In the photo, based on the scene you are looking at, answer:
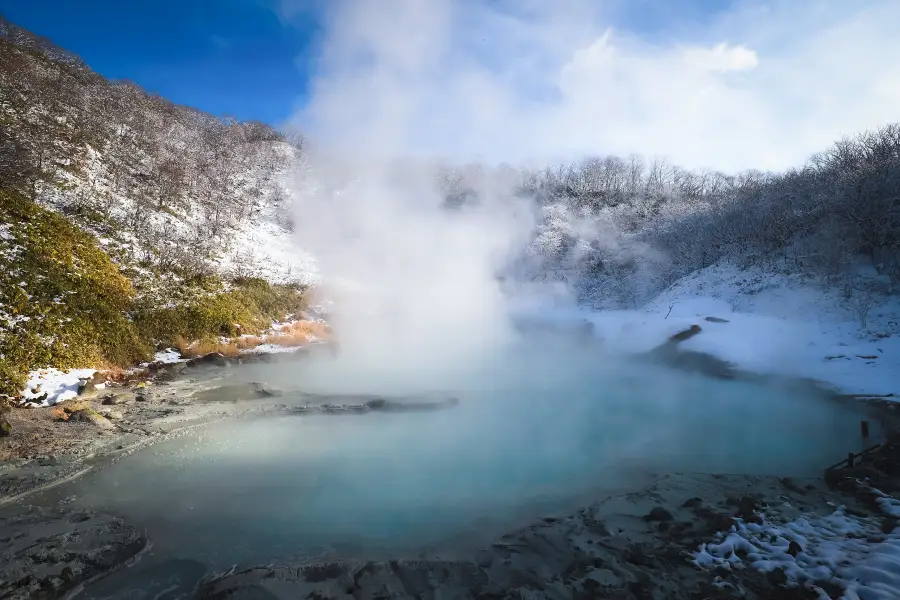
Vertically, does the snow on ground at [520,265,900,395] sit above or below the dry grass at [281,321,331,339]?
below

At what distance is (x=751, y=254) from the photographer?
21.7m

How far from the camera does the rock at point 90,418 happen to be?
23.2 feet

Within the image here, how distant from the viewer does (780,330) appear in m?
13.5

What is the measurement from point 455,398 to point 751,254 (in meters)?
20.3

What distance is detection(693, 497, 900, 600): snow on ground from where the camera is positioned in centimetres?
338

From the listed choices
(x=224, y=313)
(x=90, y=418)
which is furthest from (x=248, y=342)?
(x=90, y=418)

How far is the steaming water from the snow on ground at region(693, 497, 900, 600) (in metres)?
1.62

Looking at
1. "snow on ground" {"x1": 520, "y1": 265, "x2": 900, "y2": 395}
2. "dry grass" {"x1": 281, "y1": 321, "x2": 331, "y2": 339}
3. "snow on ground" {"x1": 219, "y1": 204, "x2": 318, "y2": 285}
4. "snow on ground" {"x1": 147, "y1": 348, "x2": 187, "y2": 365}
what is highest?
"snow on ground" {"x1": 219, "y1": 204, "x2": 318, "y2": 285}

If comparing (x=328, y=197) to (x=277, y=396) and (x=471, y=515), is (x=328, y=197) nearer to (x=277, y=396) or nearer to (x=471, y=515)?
(x=277, y=396)

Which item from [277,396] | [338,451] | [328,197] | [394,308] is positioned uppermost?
[328,197]

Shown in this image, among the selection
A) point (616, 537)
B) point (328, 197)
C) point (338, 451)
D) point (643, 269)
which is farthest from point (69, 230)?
point (643, 269)

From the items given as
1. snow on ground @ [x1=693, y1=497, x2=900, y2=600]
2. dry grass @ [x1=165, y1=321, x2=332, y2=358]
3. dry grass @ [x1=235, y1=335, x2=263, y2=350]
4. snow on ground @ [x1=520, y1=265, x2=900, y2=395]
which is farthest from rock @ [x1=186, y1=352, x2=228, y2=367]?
snow on ground @ [x1=520, y1=265, x2=900, y2=395]

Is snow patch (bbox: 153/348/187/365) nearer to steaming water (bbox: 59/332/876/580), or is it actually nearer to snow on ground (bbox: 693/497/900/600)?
steaming water (bbox: 59/332/876/580)

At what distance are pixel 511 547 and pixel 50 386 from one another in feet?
30.4
